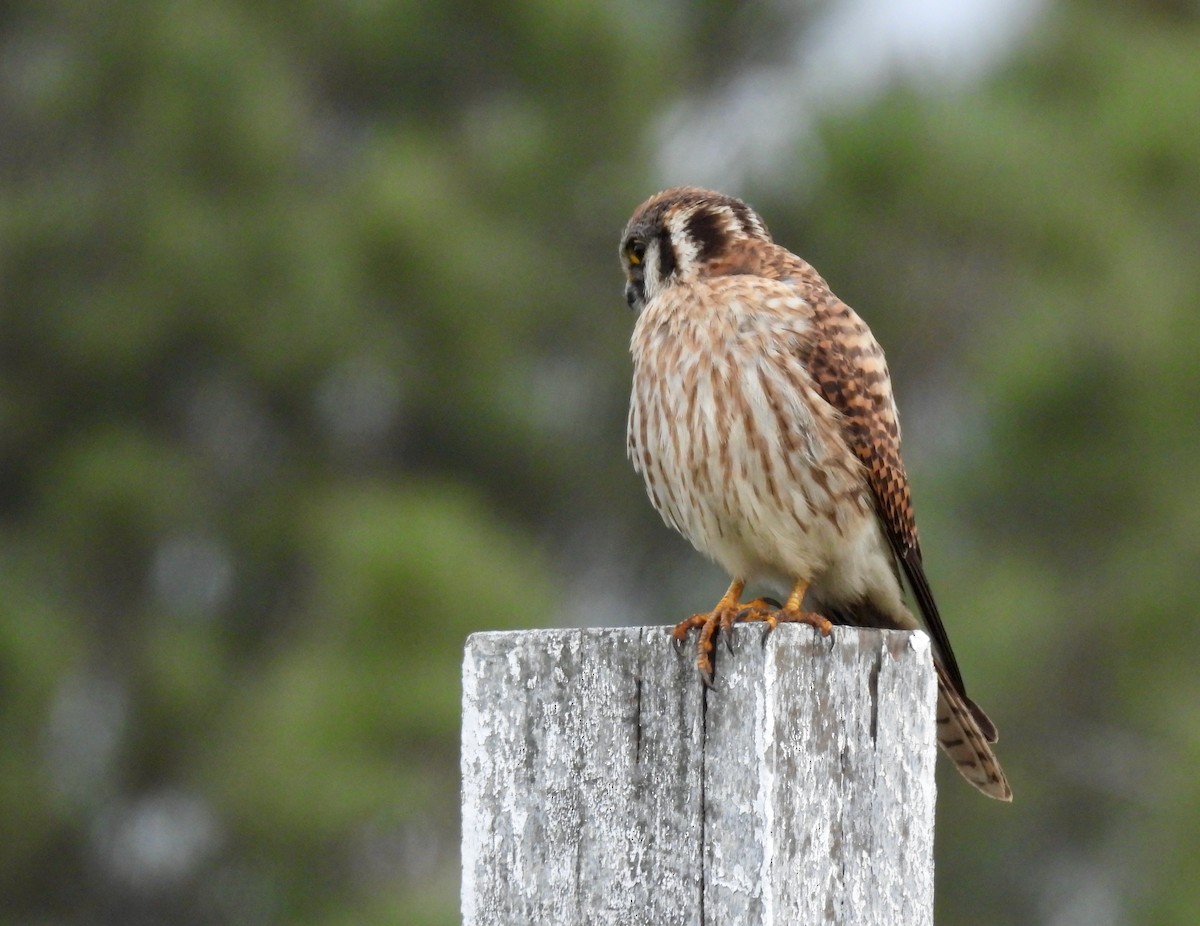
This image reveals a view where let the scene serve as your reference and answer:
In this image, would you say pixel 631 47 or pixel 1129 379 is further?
pixel 631 47

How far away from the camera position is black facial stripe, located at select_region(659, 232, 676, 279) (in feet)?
10.6

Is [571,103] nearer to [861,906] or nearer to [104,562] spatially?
[104,562]

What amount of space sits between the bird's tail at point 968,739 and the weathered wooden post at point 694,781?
82cm

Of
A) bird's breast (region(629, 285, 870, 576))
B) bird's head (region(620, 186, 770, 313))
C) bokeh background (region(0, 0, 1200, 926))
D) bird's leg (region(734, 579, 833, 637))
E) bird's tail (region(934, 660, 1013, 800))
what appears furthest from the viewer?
bokeh background (region(0, 0, 1200, 926))

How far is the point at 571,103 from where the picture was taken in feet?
32.0

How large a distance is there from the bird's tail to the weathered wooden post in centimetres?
82

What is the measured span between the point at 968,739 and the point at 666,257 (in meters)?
1.01

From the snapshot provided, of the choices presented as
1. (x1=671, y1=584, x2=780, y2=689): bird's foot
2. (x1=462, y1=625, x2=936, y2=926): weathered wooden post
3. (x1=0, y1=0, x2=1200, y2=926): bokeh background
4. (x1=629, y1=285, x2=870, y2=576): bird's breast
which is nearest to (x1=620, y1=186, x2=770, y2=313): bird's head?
(x1=629, y1=285, x2=870, y2=576): bird's breast

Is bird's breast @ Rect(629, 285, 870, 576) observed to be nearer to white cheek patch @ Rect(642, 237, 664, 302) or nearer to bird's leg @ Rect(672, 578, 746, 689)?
white cheek patch @ Rect(642, 237, 664, 302)

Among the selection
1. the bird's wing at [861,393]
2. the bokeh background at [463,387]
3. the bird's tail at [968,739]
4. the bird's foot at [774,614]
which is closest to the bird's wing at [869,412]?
the bird's wing at [861,393]

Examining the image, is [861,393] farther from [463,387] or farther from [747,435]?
[463,387]

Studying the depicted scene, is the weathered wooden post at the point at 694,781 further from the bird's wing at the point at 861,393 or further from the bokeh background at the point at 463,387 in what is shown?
the bokeh background at the point at 463,387

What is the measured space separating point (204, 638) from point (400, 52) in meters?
3.37

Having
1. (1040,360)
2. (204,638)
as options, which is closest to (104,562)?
(204,638)
